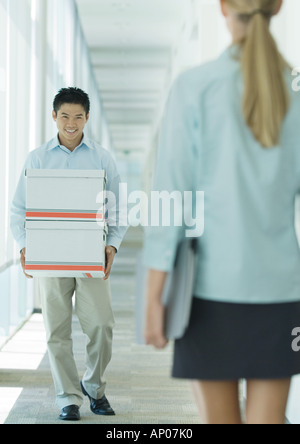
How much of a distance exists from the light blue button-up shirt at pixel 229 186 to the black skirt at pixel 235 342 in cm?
2

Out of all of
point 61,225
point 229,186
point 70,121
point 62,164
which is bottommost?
point 61,225

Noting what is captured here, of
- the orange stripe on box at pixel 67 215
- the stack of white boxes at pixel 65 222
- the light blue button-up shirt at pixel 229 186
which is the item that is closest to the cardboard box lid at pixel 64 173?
the stack of white boxes at pixel 65 222

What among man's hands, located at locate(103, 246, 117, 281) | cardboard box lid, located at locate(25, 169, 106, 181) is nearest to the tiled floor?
man's hands, located at locate(103, 246, 117, 281)

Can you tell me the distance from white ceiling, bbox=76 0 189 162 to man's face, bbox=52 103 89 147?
207 inches

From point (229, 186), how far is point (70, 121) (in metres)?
1.66

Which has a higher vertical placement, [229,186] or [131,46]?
[131,46]

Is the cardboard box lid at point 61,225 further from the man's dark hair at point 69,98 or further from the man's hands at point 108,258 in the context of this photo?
the man's dark hair at point 69,98

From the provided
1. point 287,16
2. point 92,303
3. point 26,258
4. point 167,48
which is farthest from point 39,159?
point 167,48

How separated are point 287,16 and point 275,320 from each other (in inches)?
79.0

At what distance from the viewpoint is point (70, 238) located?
2484 mm

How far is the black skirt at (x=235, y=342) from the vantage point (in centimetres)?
118

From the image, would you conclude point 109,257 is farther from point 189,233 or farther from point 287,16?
point 189,233

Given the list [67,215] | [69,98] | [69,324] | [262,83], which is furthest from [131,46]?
[262,83]

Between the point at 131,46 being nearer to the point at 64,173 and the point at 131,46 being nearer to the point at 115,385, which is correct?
the point at 115,385
